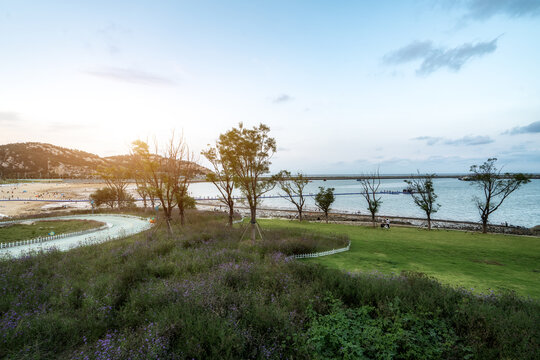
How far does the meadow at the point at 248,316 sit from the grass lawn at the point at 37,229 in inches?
479

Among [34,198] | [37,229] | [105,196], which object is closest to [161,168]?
[37,229]

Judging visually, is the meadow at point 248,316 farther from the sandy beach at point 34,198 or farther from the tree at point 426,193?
the sandy beach at point 34,198

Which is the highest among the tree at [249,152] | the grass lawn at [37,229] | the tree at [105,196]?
the tree at [249,152]

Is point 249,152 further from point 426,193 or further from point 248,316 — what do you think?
point 426,193

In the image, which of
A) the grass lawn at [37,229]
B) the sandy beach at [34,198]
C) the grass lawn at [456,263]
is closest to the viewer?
the grass lawn at [456,263]

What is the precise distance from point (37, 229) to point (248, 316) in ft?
86.5

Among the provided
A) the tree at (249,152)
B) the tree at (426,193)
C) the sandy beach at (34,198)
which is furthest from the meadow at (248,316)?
the sandy beach at (34,198)

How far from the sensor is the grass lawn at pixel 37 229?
18.4 metres

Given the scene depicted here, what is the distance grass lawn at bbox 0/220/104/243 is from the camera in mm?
18403

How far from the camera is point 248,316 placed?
19.0 feet

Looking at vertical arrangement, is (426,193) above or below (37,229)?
above

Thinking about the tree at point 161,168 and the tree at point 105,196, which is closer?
the tree at point 161,168

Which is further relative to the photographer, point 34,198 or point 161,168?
point 34,198

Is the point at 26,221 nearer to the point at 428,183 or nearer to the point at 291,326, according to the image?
the point at 291,326
